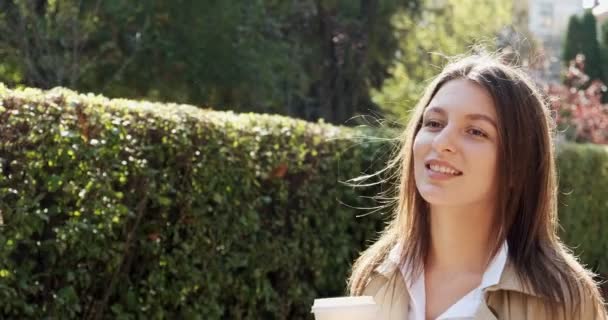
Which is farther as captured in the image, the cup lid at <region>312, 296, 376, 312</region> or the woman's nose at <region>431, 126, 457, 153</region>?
the woman's nose at <region>431, 126, 457, 153</region>

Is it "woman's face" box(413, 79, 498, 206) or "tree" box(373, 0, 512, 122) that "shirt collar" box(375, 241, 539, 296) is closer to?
"woman's face" box(413, 79, 498, 206)

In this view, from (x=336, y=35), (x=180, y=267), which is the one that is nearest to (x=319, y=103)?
(x=336, y=35)

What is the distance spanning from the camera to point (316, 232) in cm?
638

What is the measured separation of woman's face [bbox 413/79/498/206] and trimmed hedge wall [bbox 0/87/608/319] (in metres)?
2.40

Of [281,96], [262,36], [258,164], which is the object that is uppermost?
[262,36]

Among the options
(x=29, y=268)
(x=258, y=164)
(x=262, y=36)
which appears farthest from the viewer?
(x=262, y=36)

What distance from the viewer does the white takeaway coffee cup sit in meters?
1.97

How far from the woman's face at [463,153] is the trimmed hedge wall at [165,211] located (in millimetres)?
2405

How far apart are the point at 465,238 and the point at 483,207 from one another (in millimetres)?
90

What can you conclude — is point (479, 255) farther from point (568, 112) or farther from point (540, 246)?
point (568, 112)

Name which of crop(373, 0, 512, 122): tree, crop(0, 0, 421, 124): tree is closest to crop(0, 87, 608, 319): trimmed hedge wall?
crop(0, 0, 421, 124): tree

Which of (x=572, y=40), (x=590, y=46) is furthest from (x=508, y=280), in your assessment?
(x=572, y=40)

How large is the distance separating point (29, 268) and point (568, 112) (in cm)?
1591

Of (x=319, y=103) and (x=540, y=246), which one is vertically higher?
(x=319, y=103)
